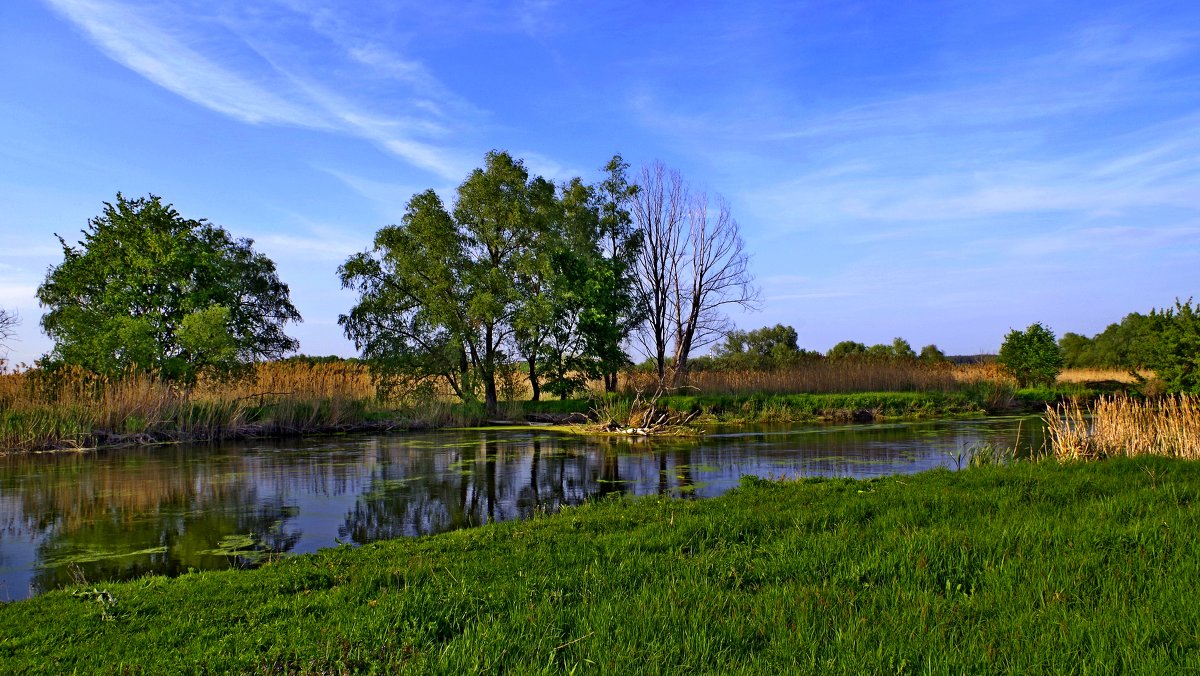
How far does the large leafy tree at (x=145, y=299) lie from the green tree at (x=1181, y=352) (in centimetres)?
3616

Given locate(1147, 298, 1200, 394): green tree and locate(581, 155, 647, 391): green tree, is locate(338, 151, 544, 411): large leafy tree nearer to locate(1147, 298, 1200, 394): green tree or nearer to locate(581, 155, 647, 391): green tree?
locate(581, 155, 647, 391): green tree

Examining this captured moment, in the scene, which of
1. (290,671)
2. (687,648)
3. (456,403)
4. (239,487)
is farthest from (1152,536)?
(456,403)

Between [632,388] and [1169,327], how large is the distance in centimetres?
2283

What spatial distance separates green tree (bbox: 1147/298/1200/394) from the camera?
1036 inches

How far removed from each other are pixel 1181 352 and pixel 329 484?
32.1 metres

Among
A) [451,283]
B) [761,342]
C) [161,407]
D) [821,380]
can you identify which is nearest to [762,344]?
[761,342]

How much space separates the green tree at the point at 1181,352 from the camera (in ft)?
86.3

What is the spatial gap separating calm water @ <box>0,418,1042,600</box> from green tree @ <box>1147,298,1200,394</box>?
35.7 feet

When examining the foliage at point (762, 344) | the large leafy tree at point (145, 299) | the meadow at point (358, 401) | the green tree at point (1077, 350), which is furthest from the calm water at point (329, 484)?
the green tree at point (1077, 350)

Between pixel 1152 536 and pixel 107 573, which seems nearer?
pixel 1152 536

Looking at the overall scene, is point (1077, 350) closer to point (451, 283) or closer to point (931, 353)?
point (931, 353)

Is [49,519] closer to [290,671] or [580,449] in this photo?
[290,671]

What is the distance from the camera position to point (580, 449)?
1788cm

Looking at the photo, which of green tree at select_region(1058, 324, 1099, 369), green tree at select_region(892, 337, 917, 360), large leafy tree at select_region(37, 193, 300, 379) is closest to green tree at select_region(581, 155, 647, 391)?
large leafy tree at select_region(37, 193, 300, 379)
